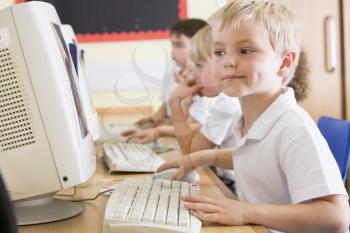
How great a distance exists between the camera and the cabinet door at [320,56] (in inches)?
138

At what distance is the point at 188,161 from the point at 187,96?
2.60 ft

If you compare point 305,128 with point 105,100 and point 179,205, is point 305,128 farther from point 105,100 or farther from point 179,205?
point 105,100

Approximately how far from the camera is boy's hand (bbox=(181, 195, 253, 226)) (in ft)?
3.03

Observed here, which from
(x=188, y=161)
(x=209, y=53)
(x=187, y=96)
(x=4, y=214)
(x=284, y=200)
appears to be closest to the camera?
(x=4, y=214)

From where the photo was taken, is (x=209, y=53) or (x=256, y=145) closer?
(x=256, y=145)

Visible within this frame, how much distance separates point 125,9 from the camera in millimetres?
3631

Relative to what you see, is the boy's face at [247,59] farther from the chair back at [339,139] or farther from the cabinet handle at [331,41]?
the cabinet handle at [331,41]

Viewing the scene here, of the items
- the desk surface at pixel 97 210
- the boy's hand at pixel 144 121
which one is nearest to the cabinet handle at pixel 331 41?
the boy's hand at pixel 144 121

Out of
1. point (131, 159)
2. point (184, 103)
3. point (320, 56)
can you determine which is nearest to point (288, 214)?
point (131, 159)

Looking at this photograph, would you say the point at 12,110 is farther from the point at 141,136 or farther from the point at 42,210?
the point at 141,136

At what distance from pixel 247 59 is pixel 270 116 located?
0.42 ft

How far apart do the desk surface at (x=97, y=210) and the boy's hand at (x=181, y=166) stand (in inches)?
1.9

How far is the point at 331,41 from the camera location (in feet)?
11.5

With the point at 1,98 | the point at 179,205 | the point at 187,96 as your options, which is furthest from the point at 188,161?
the point at 187,96
